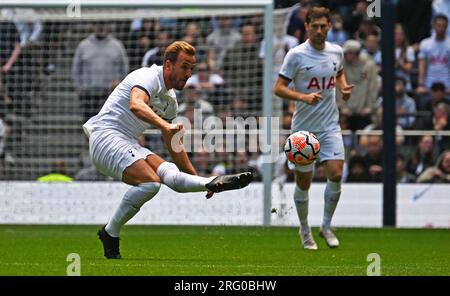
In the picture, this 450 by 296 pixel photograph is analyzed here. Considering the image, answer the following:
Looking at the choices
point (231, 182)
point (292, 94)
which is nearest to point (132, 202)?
point (231, 182)

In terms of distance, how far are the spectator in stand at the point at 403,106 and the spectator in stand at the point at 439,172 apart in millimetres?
963

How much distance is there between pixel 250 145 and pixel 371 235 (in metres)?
3.73

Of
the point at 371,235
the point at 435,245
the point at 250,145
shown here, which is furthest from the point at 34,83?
the point at 435,245

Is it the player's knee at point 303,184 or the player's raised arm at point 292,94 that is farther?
the player's knee at point 303,184

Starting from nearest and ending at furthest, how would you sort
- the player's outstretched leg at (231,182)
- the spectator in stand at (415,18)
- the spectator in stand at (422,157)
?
the player's outstretched leg at (231,182) → the spectator in stand at (422,157) → the spectator in stand at (415,18)

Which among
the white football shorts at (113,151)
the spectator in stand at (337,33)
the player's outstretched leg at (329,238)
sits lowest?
the player's outstretched leg at (329,238)

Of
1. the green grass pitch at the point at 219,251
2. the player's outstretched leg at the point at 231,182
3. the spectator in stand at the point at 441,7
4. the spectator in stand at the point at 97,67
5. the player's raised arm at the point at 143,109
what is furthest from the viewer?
the spectator in stand at the point at 441,7

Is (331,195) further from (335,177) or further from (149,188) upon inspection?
(149,188)

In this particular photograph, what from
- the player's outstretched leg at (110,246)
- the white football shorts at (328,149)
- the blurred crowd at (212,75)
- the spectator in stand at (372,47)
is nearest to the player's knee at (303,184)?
Result: the white football shorts at (328,149)

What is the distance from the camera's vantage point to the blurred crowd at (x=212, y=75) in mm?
19312

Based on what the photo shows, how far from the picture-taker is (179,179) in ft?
34.4

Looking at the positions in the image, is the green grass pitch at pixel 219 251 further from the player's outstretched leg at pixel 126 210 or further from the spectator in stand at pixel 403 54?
the spectator in stand at pixel 403 54
